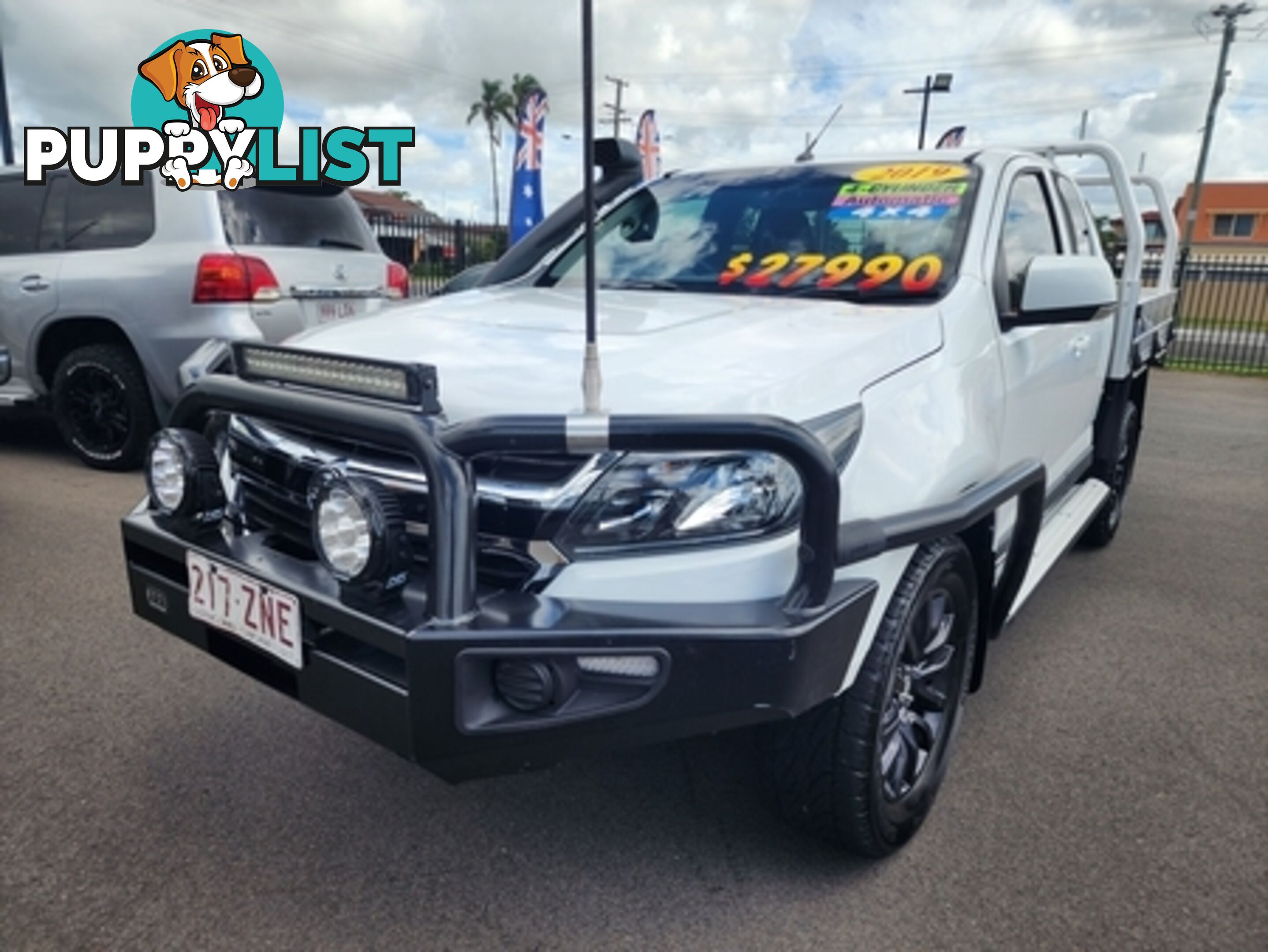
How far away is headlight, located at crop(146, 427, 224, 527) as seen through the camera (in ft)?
6.81

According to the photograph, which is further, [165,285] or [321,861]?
[165,285]

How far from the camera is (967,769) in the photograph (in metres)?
2.59

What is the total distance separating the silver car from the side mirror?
13.1 feet

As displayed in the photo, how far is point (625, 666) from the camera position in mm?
1646

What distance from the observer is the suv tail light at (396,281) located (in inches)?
236

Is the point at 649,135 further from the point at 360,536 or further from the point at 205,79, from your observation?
the point at 360,536

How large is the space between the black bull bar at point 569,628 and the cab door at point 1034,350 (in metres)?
1.10

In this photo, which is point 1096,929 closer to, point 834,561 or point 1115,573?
point 834,561

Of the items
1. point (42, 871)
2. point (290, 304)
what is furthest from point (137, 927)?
point (290, 304)

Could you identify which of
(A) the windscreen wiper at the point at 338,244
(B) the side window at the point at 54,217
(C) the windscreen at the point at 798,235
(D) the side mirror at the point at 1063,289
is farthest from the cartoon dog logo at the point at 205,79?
(D) the side mirror at the point at 1063,289

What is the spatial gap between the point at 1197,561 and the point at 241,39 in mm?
9795

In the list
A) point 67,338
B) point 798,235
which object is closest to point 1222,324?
point 798,235

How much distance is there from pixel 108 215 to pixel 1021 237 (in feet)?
16.1

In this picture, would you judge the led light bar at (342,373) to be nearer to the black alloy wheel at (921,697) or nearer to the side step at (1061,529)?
the black alloy wheel at (921,697)
